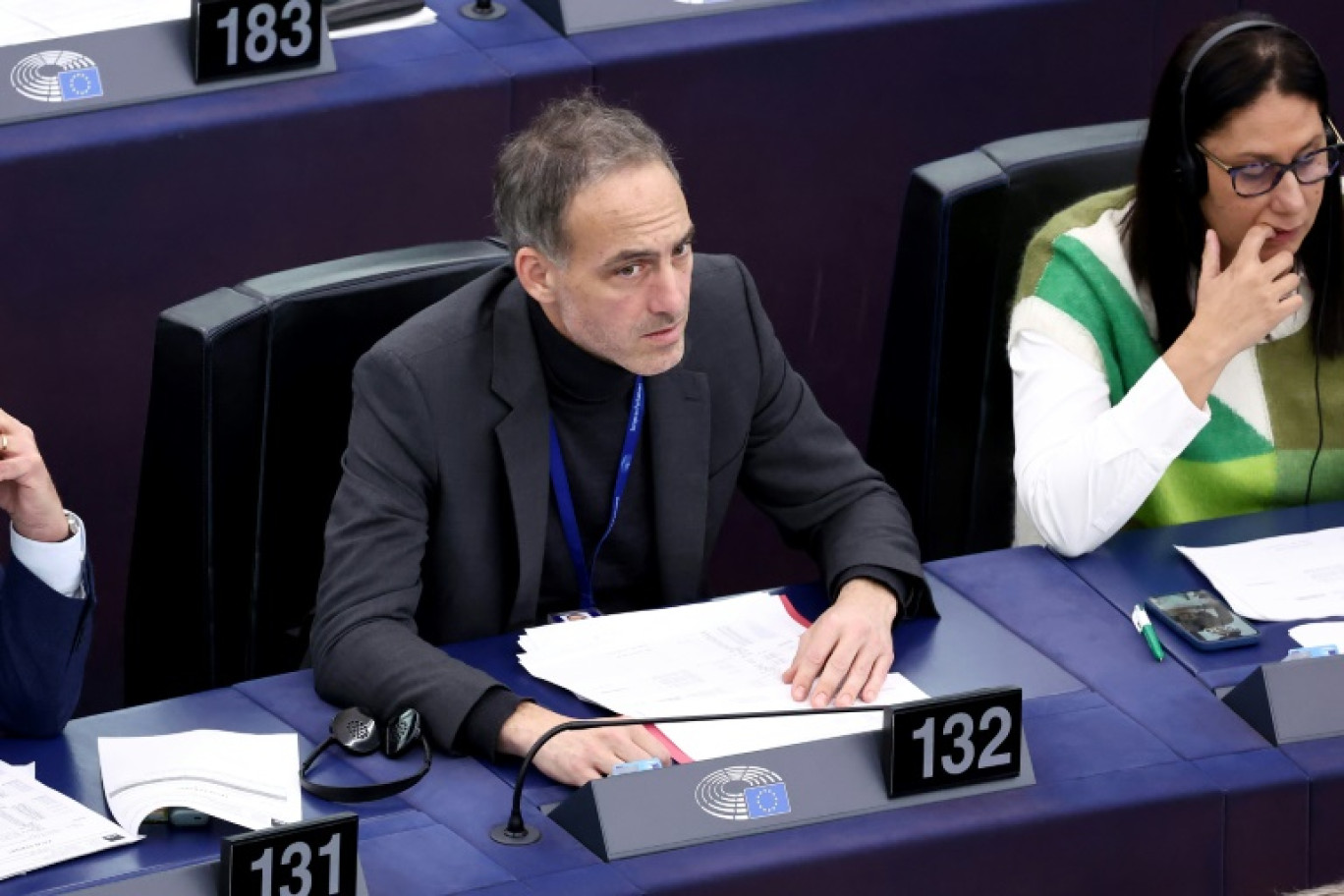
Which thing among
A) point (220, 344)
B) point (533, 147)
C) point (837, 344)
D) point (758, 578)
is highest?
point (533, 147)

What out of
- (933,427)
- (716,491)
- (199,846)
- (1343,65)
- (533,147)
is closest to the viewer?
(199,846)

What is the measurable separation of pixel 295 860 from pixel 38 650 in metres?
0.52

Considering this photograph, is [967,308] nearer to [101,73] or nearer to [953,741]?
[953,741]

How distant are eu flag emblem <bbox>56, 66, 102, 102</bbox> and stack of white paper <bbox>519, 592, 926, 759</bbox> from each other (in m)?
1.23

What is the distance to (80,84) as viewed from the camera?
141 inches

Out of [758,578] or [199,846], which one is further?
[758,578]

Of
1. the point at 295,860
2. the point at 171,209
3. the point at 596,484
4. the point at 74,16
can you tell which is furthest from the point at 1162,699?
the point at 74,16

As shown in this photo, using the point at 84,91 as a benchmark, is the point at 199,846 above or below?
below

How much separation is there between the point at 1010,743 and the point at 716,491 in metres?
0.68

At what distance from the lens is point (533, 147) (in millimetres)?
2850

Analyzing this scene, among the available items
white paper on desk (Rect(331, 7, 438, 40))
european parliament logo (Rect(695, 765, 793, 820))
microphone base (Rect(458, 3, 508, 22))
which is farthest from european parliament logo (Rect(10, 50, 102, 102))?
european parliament logo (Rect(695, 765, 793, 820))

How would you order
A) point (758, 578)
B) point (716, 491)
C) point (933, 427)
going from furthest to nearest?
point (758, 578) < point (933, 427) < point (716, 491)

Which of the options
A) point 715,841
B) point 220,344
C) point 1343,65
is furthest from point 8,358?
point 1343,65

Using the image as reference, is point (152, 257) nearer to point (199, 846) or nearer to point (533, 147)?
point (533, 147)
